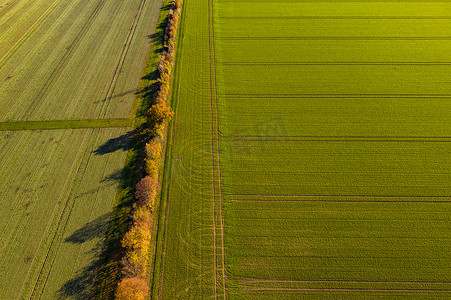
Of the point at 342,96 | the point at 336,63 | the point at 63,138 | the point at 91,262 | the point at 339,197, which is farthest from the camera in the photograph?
the point at 336,63

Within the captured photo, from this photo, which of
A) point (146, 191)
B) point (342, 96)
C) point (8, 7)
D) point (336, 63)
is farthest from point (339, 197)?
point (8, 7)

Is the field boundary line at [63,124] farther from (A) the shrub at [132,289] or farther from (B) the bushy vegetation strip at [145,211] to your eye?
(A) the shrub at [132,289]

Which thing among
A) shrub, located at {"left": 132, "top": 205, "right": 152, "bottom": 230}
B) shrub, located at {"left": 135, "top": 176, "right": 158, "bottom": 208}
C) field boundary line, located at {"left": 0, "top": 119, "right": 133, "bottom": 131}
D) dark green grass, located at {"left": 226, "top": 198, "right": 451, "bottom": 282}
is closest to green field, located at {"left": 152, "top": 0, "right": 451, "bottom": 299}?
dark green grass, located at {"left": 226, "top": 198, "right": 451, "bottom": 282}

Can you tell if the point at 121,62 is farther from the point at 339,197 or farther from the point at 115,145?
the point at 339,197

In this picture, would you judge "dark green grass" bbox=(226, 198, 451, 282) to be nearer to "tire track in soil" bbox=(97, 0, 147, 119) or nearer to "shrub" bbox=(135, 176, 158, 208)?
"shrub" bbox=(135, 176, 158, 208)

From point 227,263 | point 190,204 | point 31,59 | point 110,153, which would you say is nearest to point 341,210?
point 227,263

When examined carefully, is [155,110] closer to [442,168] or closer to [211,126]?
[211,126]
